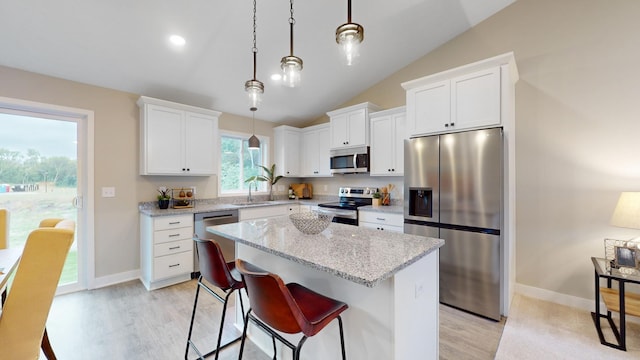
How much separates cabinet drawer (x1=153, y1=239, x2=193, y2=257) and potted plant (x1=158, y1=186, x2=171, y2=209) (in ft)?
1.86

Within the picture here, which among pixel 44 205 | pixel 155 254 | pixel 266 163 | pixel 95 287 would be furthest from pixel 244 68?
pixel 95 287

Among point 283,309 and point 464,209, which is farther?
point 464,209

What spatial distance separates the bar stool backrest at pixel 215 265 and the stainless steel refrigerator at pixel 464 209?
2.06 m

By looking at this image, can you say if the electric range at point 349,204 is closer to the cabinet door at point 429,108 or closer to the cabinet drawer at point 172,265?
the cabinet door at point 429,108

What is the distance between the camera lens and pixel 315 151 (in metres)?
4.84

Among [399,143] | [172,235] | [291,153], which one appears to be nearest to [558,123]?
[399,143]

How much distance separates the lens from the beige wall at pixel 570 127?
243cm

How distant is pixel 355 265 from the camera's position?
1190mm

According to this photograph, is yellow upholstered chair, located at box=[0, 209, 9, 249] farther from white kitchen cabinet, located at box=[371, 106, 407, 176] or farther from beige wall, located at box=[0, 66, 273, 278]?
white kitchen cabinet, located at box=[371, 106, 407, 176]

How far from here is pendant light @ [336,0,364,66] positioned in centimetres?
136

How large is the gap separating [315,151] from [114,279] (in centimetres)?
346

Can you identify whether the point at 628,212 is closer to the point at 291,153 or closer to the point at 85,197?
the point at 291,153

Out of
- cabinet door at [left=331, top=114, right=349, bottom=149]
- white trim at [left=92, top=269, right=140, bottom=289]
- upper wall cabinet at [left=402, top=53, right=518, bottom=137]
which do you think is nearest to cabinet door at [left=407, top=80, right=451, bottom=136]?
upper wall cabinet at [left=402, top=53, right=518, bottom=137]

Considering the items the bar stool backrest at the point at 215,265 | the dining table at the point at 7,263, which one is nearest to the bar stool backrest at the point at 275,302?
the bar stool backrest at the point at 215,265
